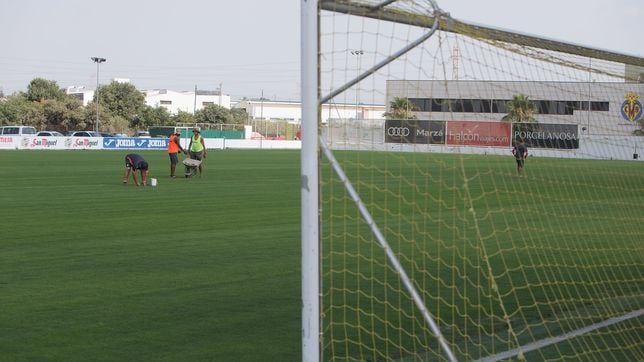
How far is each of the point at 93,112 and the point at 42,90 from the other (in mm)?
13995

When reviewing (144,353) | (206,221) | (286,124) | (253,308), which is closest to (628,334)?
(253,308)

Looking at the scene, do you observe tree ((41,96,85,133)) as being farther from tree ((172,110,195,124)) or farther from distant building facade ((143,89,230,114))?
distant building facade ((143,89,230,114))

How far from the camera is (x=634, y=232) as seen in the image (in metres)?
14.0

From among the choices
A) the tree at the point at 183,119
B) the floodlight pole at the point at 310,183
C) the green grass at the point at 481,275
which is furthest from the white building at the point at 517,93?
the tree at the point at 183,119

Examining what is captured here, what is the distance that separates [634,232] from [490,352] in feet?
27.6

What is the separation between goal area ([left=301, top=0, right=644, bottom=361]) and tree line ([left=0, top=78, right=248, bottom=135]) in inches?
2685

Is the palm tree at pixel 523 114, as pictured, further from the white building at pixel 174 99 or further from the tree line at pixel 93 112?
the white building at pixel 174 99

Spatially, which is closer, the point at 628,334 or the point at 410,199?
the point at 628,334

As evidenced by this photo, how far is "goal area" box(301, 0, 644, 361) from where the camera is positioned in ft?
15.9

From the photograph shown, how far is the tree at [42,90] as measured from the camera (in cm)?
9075

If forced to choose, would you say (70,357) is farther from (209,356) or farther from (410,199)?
(410,199)

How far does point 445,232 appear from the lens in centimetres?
1302

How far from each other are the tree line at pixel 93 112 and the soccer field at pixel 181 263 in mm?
60445

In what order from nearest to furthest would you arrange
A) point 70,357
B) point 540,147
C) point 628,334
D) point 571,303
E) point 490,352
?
point 70,357, point 490,352, point 628,334, point 571,303, point 540,147
